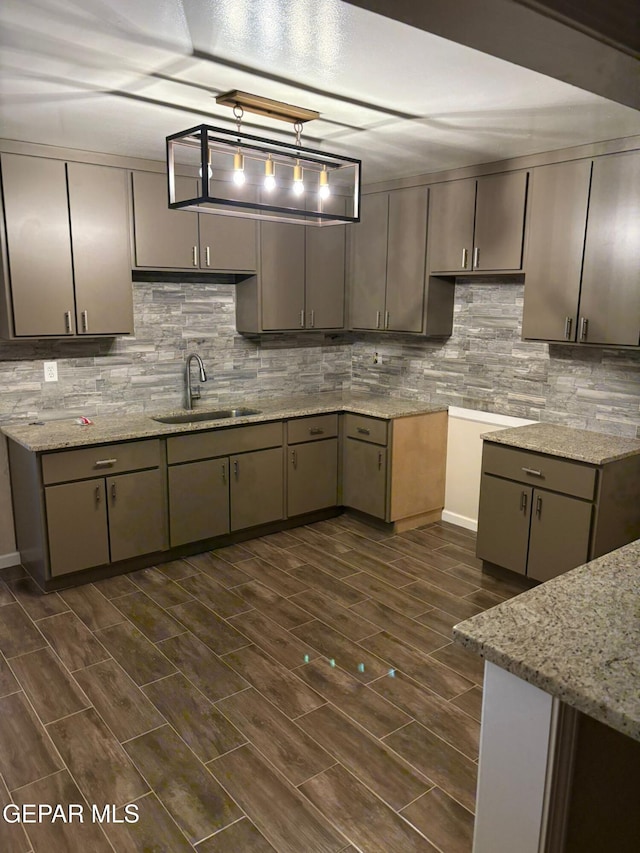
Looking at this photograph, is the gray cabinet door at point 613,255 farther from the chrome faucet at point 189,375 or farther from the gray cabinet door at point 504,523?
the chrome faucet at point 189,375

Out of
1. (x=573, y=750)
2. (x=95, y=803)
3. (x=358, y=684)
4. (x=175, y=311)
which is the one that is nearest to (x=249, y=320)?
(x=175, y=311)

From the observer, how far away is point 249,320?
4.69m

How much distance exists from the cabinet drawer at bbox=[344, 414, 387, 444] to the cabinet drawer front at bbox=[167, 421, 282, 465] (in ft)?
1.89

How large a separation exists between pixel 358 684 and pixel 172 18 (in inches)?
103

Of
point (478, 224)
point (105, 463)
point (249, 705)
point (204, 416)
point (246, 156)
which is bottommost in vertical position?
point (249, 705)

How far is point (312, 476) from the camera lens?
4719 mm

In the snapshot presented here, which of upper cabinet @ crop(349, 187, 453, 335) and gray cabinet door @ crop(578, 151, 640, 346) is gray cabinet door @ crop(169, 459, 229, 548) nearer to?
upper cabinet @ crop(349, 187, 453, 335)

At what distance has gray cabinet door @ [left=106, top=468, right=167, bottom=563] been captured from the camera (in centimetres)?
381

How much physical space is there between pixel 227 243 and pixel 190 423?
1256mm

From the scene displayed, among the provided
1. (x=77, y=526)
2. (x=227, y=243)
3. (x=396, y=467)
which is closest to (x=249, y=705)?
(x=77, y=526)

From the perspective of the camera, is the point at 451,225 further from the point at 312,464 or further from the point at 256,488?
the point at 256,488

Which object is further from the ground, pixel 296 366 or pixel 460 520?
pixel 296 366

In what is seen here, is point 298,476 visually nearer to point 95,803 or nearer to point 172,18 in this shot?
point 95,803

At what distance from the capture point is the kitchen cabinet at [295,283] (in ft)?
15.1
